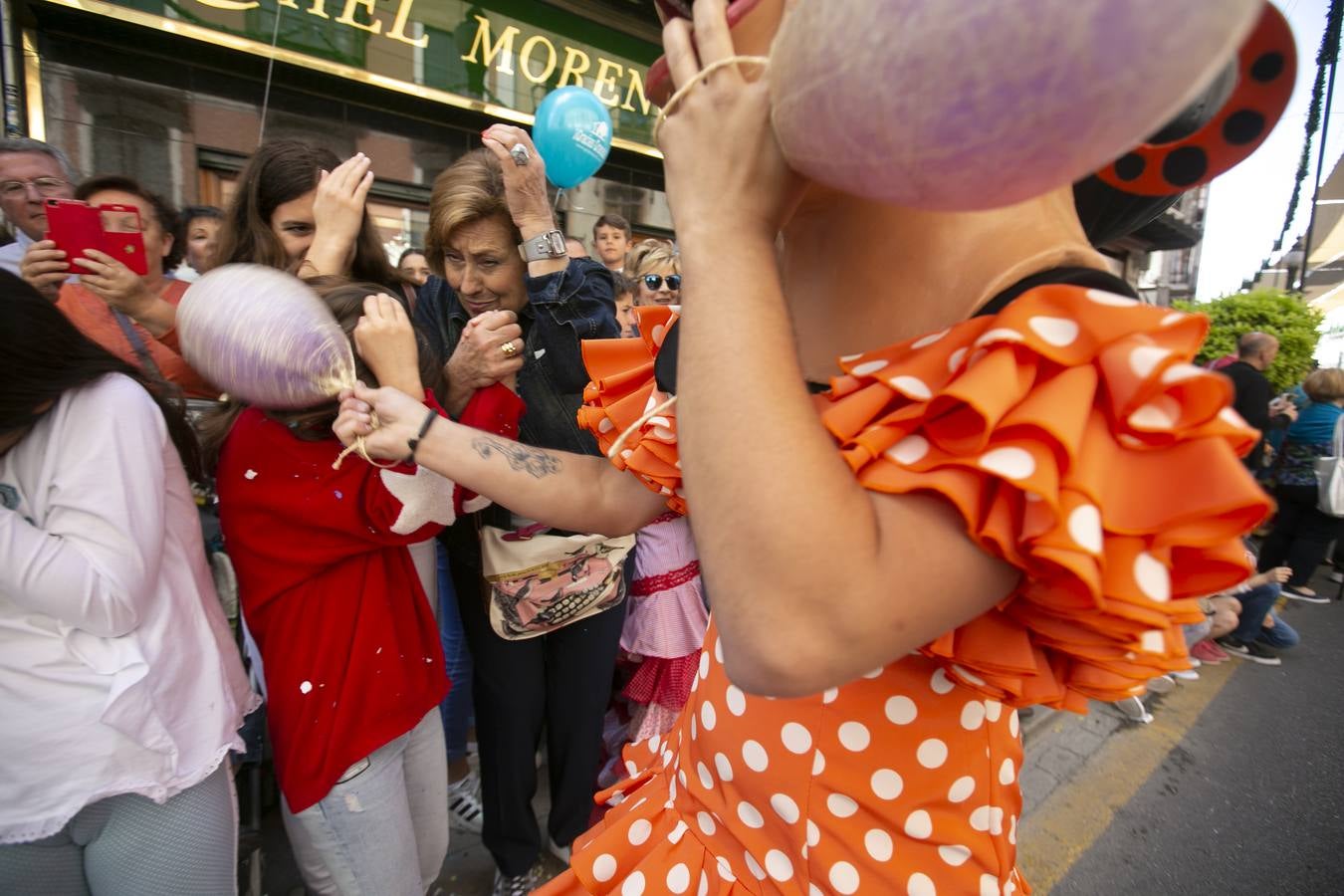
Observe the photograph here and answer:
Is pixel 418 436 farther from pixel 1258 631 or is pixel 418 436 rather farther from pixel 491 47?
pixel 491 47

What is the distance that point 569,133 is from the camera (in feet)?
8.57

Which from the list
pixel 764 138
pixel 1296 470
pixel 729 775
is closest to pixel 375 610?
pixel 729 775

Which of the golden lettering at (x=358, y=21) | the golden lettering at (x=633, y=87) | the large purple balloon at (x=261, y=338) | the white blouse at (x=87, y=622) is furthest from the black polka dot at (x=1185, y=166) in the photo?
the golden lettering at (x=633, y=87)

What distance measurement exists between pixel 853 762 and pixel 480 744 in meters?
1.84

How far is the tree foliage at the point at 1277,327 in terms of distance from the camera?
10789 millimetres

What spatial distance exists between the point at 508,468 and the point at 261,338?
448mm

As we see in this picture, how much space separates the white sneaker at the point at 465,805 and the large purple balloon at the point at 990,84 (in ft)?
9.85

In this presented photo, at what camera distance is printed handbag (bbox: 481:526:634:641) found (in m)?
2.04

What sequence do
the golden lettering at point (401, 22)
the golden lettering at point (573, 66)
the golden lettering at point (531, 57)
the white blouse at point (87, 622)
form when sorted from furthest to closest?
the golden lettering at point (573, 66)
the golden lettering at point (531, 57)
the golden lettering at point (401, 22)
the white blouse at point (87, 622)

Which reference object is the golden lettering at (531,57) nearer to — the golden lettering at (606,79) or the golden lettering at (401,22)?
the golden lettering at (606,79)

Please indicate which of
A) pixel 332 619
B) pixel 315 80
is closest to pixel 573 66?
pixel 315 80

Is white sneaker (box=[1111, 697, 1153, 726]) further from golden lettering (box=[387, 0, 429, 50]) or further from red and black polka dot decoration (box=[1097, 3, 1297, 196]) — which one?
golden lettering (box=[387, 0, 429, 50])

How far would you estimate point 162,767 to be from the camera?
1354 millimetres

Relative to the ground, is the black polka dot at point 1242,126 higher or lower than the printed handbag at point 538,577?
higher
